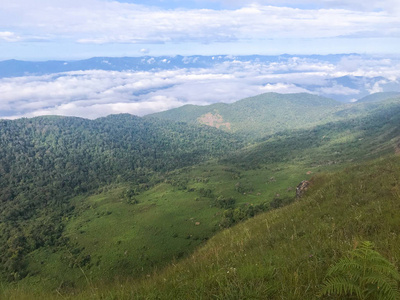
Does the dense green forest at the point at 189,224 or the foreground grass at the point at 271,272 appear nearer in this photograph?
the foreground grass at the point at 271,272

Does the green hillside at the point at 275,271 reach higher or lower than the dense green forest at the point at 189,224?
higher

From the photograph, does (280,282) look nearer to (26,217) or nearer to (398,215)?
(398,215)

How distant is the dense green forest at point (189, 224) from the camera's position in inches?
219

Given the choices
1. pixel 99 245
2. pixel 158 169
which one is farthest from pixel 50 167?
pixel 99 245

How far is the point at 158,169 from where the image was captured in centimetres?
18038

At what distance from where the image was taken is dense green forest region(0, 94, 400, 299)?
5574 millimetres

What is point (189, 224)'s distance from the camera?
73062 mm

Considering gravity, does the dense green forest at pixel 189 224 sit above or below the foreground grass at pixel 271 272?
below

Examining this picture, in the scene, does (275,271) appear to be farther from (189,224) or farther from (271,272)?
(189,224)

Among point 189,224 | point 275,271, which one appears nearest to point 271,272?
point 275,271

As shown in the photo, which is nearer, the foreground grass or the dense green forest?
the foreground grass

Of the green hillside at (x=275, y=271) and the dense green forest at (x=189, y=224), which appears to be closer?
the green hillside at (x=275, y=271)

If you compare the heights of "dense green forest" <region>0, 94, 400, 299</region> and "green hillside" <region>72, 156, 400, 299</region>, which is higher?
"green hillside" <region>72, 156, 400, 299</region>

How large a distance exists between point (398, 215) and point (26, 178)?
194970 millimetres
